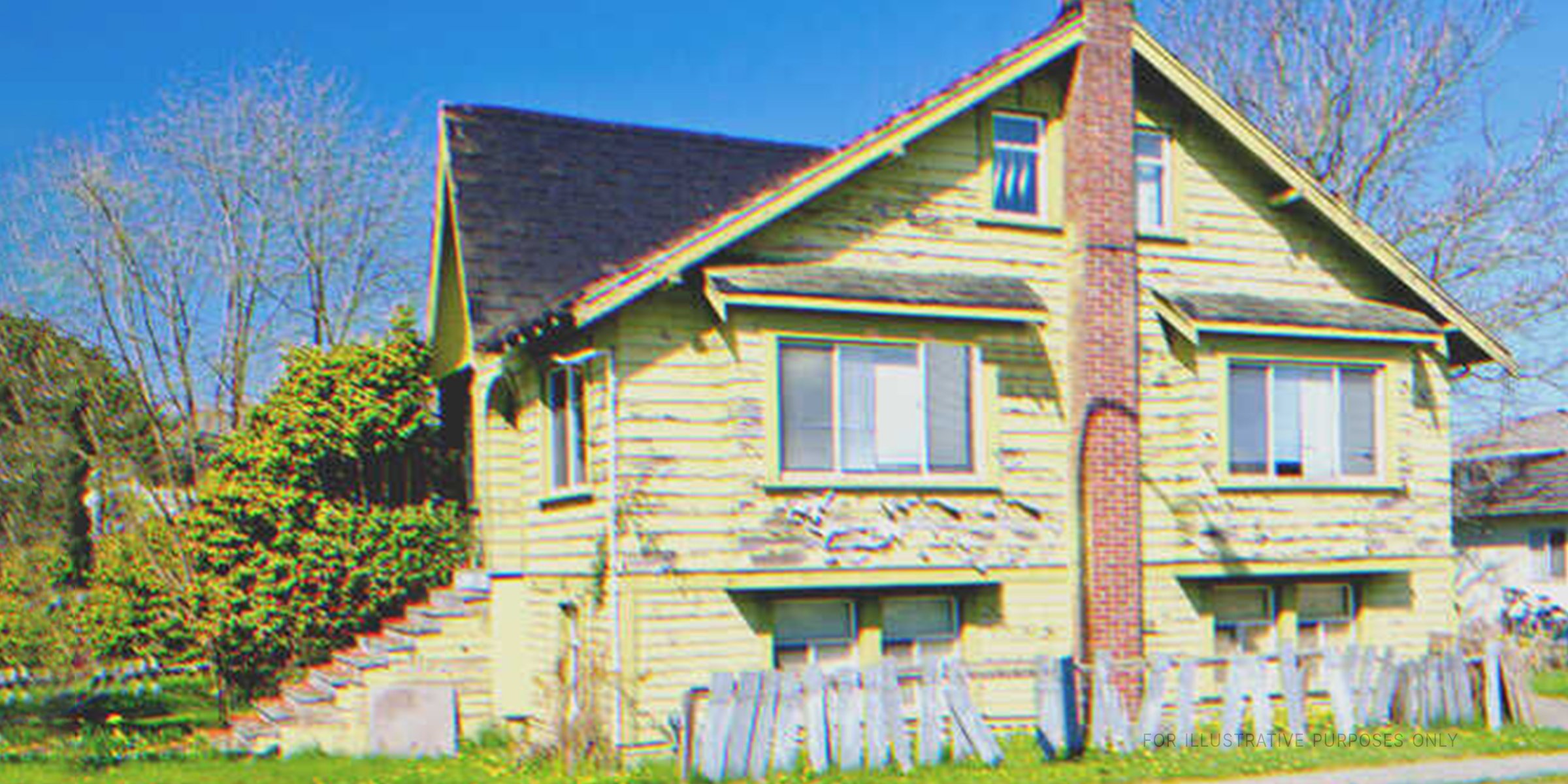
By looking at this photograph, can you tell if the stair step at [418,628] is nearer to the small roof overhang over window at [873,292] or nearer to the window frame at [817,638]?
the window frame at [817,638]

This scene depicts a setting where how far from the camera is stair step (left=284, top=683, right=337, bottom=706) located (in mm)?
17547

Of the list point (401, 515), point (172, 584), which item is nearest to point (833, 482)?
point (401, 515)

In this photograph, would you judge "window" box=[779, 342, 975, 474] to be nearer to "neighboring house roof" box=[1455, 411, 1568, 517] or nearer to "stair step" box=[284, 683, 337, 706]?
"stair step" box=[284, 683, 337, 706]

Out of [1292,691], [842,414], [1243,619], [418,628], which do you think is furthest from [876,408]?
[418,628]

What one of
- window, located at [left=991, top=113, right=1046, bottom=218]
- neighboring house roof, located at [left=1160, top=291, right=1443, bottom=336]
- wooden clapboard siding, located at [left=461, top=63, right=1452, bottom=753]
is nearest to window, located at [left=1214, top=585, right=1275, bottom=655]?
wooden clapboard siding, located at [left=461, top=63, right=1452, bottom=753]

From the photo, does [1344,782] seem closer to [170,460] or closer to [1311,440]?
[1311,440]

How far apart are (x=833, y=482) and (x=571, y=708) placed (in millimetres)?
3881

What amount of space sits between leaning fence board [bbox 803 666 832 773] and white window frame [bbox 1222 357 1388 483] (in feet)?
22.2

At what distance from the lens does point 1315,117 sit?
3206 centimetres

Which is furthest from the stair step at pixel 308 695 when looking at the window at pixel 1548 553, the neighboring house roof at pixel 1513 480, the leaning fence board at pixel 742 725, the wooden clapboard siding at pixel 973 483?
Result: the window at pixel 1548 553

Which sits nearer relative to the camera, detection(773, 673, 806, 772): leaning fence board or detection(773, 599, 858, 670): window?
detection(773, 673, 806, 772): leaning fence board

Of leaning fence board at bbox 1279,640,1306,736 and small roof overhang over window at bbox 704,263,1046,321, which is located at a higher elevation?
small roof overhang over window at bbox 704,263,1046,321

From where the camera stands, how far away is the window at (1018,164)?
1764 centimetres

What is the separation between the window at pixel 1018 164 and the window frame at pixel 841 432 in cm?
205
